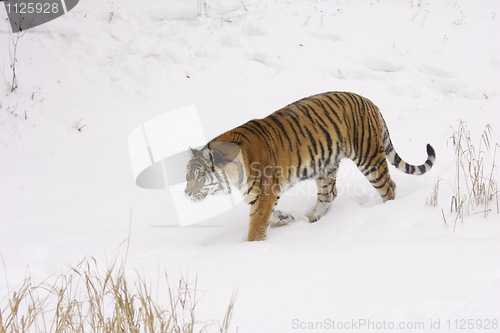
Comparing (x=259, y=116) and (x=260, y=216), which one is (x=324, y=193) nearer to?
(x=260, y=216)

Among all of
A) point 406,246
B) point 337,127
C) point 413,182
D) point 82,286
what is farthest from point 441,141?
point 82,286

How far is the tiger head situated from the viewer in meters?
3.09

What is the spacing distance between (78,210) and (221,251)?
1.96m

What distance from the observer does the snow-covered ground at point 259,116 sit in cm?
169

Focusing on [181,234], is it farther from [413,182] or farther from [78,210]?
[413,182]

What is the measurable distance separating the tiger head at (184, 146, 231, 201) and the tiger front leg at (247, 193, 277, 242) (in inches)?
14.2

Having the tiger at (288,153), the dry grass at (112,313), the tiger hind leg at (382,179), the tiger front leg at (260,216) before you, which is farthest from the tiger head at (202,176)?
the tiger hind leg at (382,179)

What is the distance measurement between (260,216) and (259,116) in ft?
8.30

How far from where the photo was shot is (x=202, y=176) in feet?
10.2

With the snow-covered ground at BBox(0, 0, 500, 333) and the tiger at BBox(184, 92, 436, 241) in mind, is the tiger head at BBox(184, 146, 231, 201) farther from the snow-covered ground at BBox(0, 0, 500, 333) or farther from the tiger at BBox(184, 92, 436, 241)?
the snow-covered ground at BBox(0, 0, 500, 333)

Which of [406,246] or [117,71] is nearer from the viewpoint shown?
[406,246]

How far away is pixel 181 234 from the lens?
3.42 meters

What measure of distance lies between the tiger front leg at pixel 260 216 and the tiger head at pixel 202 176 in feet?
1.19

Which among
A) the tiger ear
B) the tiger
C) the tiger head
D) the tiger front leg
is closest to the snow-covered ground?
the tiger front leg
